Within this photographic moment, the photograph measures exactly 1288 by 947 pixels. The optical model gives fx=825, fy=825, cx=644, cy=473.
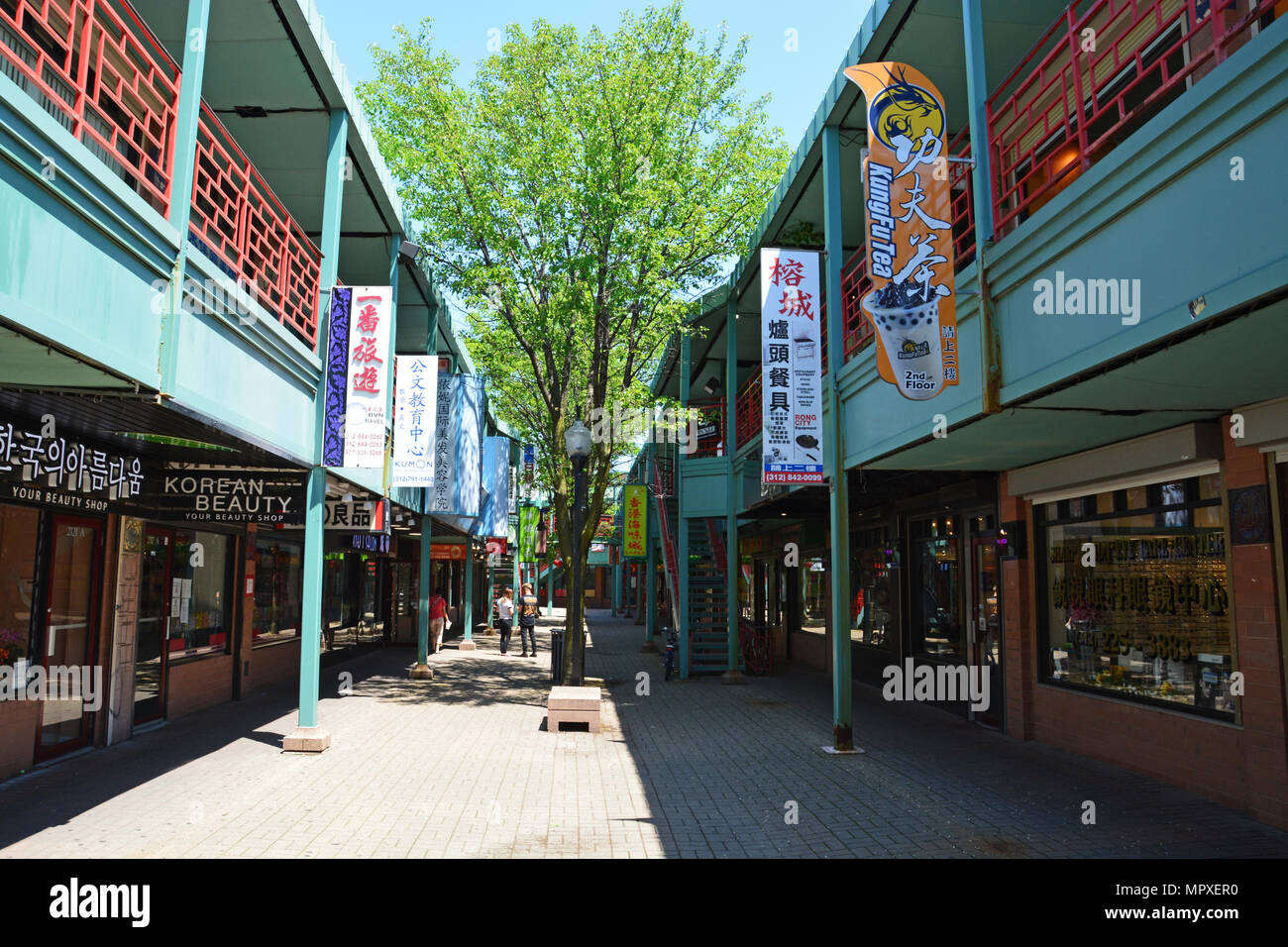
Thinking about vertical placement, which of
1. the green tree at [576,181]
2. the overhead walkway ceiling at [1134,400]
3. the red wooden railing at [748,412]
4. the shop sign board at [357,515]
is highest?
the green tree at [576,181]

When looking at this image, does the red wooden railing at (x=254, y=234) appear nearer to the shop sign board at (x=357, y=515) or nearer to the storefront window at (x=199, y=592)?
the shop sign board at (x=357, y=515)

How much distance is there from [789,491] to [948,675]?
12.7 ft

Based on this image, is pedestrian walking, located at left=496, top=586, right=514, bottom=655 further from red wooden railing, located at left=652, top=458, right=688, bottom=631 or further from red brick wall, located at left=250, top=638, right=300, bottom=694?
red brick wall, located at left=250, top=638, right=300, bottom=694

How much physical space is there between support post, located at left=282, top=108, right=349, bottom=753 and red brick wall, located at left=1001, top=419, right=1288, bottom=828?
9.02 meters

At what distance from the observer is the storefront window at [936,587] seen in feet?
40.9

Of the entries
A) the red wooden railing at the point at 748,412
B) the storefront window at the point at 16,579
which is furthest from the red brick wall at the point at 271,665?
the red wooden railing at the point at 748,412

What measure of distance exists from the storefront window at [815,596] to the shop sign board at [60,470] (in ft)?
43.7

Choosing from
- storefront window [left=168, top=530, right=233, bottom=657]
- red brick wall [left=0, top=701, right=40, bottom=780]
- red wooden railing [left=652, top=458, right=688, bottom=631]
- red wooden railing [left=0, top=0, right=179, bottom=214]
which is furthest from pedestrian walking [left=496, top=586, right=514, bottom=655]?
red wooden railing [left=0, top=0, right=179, bottom=214]

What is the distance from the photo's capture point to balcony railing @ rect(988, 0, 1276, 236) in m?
5.34

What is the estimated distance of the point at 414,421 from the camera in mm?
12914

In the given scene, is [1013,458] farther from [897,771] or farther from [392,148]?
[392,148]

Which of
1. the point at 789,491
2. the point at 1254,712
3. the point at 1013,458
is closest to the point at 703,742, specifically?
the point at 789,491

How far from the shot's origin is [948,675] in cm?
1278

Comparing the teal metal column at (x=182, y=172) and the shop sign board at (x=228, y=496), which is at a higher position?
the teal metal column at (x=182, y=172)
